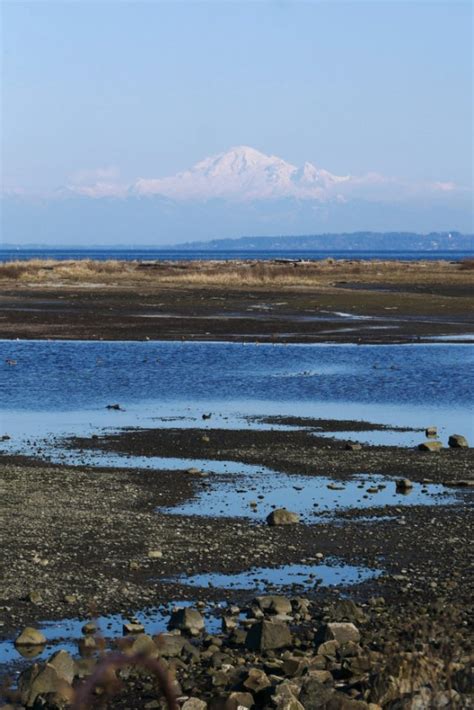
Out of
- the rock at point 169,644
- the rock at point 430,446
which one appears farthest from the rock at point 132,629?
the rock at point 430,446

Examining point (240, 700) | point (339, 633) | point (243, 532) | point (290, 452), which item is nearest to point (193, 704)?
point (240, 700)

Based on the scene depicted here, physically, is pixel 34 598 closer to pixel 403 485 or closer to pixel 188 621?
pixel 188 621

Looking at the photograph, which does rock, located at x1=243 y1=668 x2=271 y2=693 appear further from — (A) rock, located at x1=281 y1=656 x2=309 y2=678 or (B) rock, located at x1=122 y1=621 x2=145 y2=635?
(B) rock, located at x1=122 y1=621 x2=145 y2=635

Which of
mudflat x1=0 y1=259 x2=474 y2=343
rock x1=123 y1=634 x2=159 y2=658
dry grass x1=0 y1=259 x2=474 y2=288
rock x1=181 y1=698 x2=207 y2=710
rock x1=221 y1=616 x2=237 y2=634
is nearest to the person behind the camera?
rock x1=181 y1=698 x2=207 y2=710

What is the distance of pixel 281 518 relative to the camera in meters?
15.1

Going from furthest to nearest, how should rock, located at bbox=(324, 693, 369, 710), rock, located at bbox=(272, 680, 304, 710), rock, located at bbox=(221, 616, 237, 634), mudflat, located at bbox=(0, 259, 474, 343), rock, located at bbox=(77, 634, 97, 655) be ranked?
mudflat, located at bbox=(0, 259, 474, 343) → rock, located at bbox=(221, 616, 237, 634) → rock, located at bbox=(77, 634, 97, 655) → rock, located at bbox=(272, 680, 304, 710) → rock, located at bbox=(324, 693, 369, 710)

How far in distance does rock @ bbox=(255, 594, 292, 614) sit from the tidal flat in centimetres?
2

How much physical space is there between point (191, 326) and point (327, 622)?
38095 millimetres

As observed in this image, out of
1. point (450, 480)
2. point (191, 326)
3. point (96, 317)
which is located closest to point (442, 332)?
point (191, 326)

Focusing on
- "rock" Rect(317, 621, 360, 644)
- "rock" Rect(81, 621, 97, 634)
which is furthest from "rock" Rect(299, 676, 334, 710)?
"rock" Rect(81, 621, 97, 634)

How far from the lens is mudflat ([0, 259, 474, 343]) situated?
46.4 m

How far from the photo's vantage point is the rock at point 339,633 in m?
10.0

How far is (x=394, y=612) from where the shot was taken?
11.2 m

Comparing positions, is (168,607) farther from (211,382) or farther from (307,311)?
(307,311)
